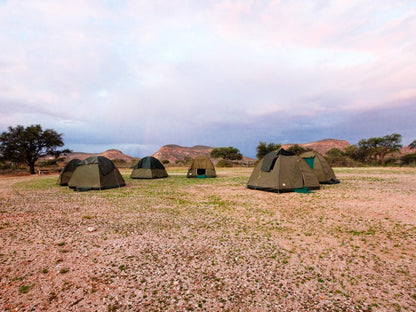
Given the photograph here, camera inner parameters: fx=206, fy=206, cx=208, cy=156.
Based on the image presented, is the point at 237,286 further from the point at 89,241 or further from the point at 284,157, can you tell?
the point at 284,157

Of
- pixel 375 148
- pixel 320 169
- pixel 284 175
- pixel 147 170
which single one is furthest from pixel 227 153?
pixel 284 175

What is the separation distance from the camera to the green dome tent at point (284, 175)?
11906 millimetres

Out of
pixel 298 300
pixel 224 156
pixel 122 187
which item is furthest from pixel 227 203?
pixel 224 156

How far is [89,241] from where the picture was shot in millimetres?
5395

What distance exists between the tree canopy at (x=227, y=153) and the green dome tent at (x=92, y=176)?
47020 millimetres

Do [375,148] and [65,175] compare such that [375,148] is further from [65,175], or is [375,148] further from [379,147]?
[65,175]

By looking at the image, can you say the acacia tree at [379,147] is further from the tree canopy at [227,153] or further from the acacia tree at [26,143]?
the acacia tree at [26,143]

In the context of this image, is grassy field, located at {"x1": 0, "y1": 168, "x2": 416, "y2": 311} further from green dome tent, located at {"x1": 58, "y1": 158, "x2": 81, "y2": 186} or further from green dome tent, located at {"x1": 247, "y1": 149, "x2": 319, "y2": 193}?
green dome tent, located at {"x1": 58, "y1": 158, "x2": 81, "y2": 186}

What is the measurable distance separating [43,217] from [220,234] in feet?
21.4

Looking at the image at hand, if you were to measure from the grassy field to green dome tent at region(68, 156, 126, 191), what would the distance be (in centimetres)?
553

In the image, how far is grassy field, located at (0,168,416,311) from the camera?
3176 millimetres

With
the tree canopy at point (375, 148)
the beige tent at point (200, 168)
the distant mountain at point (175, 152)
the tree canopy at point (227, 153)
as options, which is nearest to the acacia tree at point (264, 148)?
the tree canopy at point (227, 153)

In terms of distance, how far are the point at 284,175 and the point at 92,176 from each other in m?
12.4

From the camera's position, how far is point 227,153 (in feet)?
198
